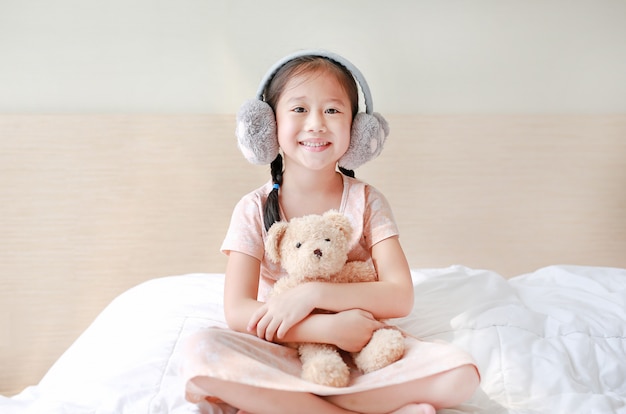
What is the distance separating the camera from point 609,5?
2.03 metres

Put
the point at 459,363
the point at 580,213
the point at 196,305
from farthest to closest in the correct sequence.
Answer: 1. the point at 580,213
2. the point at 196,305
3. the point at 459,363

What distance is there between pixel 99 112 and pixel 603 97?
162 centimetres

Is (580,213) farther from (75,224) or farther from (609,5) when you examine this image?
(75,224)

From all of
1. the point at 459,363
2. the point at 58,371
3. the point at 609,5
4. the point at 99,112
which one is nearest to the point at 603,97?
the point at 609,5

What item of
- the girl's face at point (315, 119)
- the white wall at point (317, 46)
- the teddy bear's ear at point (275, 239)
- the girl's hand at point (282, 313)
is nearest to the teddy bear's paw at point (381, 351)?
the girl's hand at point (282, 313)

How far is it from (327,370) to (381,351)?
0.34 ft

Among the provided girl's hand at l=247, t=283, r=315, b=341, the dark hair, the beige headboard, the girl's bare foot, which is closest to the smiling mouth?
the dark hair

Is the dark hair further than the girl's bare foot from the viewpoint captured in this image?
Yes

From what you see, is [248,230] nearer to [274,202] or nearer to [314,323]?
[274,202]

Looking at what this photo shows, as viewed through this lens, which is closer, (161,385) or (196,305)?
(161,385)

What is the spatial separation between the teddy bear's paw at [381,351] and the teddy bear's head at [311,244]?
14cm

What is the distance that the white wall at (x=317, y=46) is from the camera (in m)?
1.95

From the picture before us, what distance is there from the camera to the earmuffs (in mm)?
1262

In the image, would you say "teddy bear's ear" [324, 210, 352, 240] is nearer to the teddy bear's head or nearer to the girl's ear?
the teddy bear's head
